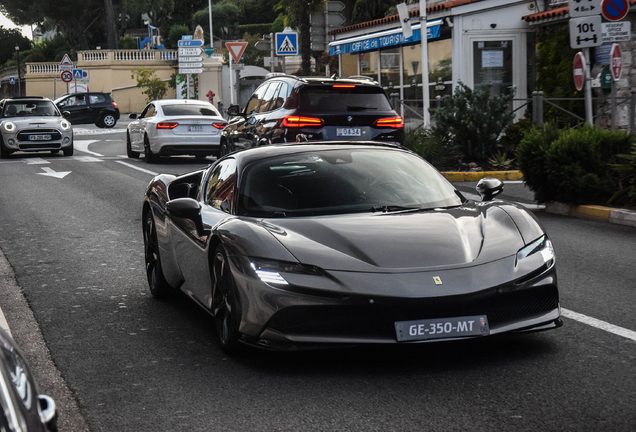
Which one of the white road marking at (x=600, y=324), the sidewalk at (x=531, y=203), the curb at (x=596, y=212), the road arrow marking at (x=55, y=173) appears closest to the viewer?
the white road marking at (x=600, y=324)

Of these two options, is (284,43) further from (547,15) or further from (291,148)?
(291,148)

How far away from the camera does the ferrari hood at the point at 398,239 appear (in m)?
5.10

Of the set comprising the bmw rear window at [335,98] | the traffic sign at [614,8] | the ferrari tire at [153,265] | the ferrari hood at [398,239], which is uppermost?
the traffic sign at [614,8]

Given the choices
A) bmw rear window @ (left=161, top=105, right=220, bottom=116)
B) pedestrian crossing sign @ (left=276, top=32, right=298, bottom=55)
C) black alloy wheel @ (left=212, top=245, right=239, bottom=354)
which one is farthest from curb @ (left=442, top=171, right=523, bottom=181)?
black alloy wheel @ (left=212, top=245, right=239, bottom=354)

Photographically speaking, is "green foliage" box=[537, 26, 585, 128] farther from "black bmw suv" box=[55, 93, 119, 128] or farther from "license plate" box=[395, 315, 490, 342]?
"black bmw suv" box=[55, 93, 119, 128]

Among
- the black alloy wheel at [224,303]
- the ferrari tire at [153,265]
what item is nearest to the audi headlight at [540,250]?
the black alloy wheel at [224,303]

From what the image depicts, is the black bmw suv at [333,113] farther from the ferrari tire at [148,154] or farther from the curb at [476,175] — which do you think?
the ferrari tire at [148,154]

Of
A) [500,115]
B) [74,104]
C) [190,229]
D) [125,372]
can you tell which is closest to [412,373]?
[125,372]

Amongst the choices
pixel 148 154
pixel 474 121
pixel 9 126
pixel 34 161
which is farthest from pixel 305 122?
pixel 9 126

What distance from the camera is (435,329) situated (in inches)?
194

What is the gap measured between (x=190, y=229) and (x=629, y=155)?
24.5 ft

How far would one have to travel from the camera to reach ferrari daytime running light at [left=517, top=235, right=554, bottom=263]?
5355 millimetres

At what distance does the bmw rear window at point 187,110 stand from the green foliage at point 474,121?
22.4 feet

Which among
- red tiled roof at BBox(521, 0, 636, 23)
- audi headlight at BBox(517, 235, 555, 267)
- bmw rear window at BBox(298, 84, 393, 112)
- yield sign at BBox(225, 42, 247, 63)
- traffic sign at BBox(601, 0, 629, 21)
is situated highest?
red tiled roof at BBox(521, 0, 636, 23)
